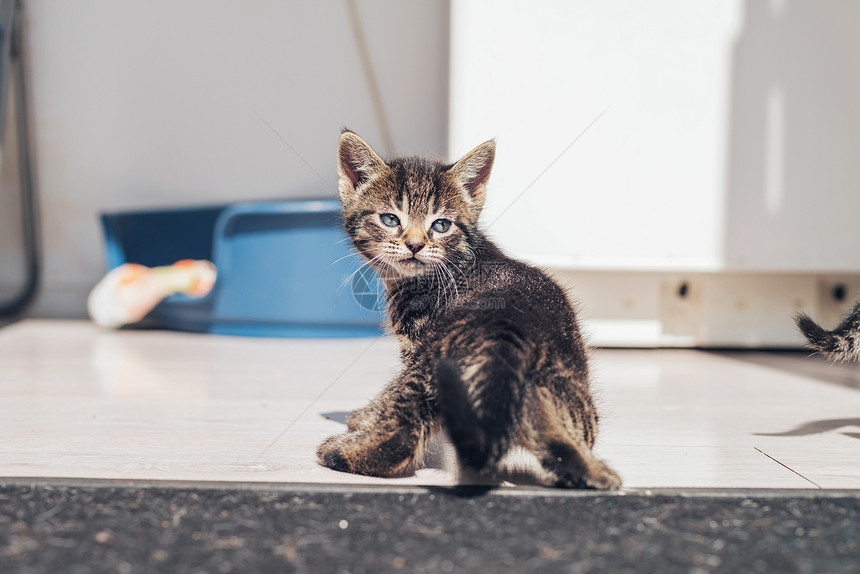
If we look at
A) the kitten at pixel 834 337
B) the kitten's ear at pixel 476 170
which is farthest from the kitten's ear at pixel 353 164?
the kitten at pixel 834 337

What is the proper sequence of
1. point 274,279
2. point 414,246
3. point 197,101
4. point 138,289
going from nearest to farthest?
point 414,246 → point 274,279 → point 138,289 → point 197,101

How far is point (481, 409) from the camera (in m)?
0.70

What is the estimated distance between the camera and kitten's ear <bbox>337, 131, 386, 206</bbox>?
98 centimetres

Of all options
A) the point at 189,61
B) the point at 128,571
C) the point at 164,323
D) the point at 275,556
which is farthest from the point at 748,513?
the point at 189,61

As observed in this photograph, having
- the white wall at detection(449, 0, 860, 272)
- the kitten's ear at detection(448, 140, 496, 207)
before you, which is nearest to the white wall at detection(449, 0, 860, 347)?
the white wall at detection(449, 0, 860, 272)

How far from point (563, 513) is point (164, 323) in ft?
6.02

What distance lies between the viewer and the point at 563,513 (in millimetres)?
692

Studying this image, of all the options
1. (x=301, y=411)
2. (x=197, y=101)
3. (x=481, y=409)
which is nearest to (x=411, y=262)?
(x=481, y=409)

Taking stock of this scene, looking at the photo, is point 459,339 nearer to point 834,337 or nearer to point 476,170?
point 476,170

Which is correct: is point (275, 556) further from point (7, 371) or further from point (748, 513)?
point (7, 371)

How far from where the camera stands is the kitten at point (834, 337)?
3.05 feet

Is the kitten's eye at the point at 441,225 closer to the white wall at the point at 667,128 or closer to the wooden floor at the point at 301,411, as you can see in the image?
the wooden floor at the point at 301,411

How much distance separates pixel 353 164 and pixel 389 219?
12 cm

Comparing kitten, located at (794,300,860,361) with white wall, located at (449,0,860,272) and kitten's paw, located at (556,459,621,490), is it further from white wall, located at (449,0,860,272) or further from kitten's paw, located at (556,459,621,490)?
white wall, located at (449,0,860,272)
